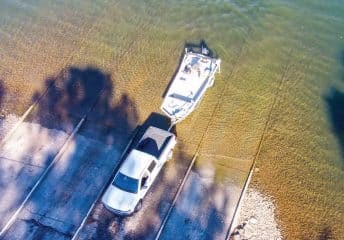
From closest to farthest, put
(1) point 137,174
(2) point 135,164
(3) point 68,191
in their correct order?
(1) point 137,174
(2) point 135,164
(3) point 68,191

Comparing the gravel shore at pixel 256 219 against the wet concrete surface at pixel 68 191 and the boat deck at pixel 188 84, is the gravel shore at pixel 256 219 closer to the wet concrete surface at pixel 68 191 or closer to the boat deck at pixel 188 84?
the boat deck at pixel 188 84

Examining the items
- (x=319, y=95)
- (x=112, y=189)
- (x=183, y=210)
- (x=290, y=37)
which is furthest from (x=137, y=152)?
(x=290, y=37)

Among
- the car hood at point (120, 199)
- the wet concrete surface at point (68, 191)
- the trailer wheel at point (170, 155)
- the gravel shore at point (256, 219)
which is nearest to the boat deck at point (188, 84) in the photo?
the trailer wheel at point (170, 155)

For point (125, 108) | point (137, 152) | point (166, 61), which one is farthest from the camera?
point (166, 61)

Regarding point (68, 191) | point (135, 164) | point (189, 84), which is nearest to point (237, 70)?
point (189, 84)

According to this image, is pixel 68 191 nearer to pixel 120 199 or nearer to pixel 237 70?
pixel 120 199

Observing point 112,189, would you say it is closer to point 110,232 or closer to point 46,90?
point 110,232
